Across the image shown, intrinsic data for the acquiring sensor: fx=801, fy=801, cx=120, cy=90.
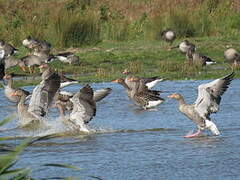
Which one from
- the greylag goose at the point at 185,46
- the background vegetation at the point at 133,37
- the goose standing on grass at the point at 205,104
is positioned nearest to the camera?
the goose standing on grass at the point at 205,104

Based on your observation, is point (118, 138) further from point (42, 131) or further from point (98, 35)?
point (98, 35)

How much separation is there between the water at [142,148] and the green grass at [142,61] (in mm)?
4070

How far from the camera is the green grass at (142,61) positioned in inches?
757

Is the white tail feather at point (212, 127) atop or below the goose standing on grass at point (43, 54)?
atop

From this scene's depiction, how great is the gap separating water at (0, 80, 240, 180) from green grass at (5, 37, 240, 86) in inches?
160

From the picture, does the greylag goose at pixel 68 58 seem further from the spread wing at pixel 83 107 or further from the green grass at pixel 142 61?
the spread wing at pixel 83 107

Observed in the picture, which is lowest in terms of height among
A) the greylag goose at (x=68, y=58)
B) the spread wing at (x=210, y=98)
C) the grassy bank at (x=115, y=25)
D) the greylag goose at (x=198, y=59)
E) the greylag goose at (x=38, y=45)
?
the grassy bank at (x=115, y=25)

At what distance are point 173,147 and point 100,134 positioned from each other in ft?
6.00

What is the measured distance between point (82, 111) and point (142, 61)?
960cm

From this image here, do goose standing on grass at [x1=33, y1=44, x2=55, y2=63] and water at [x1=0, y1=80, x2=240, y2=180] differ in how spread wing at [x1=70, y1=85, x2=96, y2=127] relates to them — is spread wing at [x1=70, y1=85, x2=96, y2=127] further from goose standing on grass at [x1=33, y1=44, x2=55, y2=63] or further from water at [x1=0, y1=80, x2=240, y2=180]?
goose standing on grass at [x1=33, y1=44, x2=55, y2=63]

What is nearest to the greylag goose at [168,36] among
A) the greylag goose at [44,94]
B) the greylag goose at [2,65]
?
the greylag goose at [2,65]

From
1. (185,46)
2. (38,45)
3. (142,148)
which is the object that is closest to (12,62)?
(38,45)

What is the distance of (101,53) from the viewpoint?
23.3 metres

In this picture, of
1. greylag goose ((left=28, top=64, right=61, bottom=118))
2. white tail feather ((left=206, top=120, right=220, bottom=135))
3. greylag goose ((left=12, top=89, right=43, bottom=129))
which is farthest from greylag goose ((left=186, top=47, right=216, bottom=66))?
white tail feather ((left=206, top=120, right=220, bottom=135))
